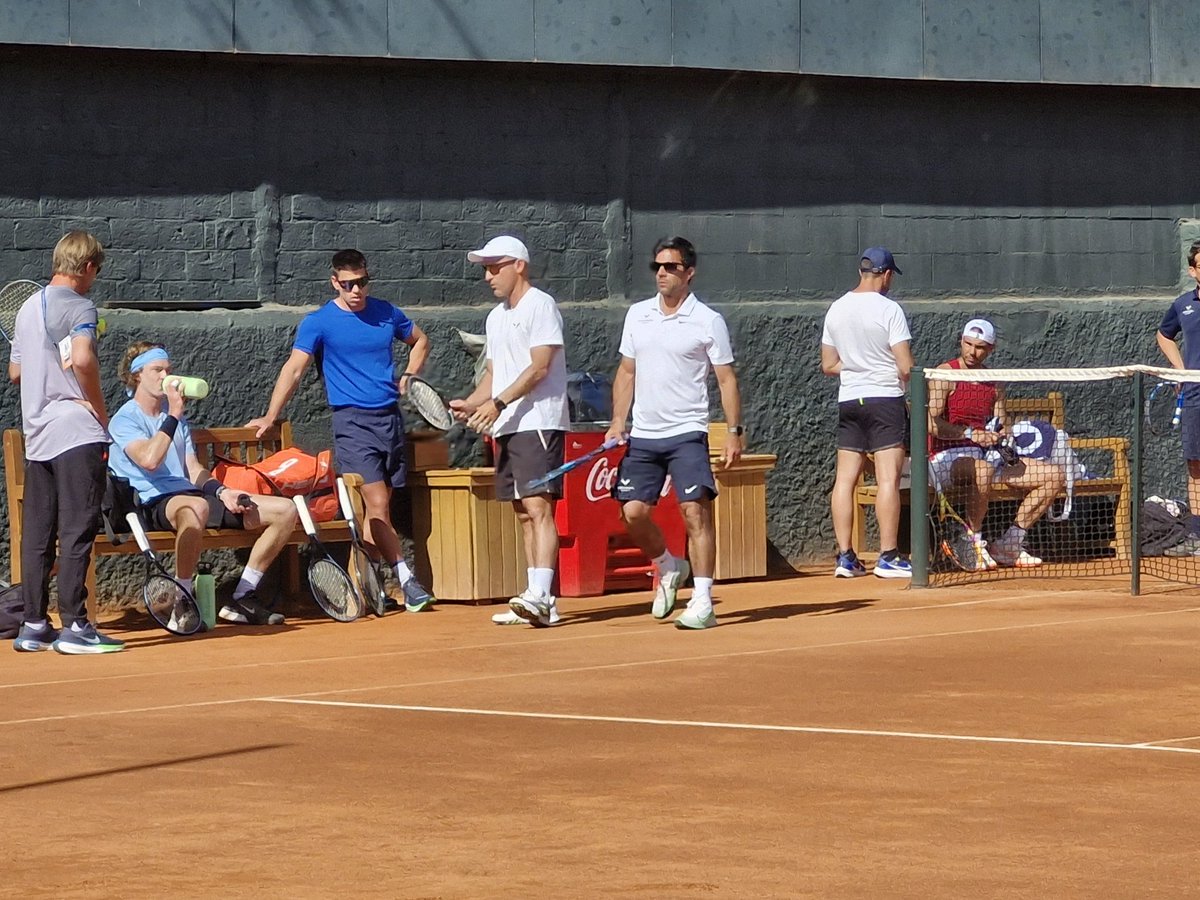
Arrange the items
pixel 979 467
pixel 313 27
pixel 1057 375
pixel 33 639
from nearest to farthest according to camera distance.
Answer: pixel 33 639 → pixel 1057 375 → pixel 313 27 → pixel 979 467

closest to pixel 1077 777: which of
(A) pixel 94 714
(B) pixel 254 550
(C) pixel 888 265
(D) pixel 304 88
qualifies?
(A) pixel 94 714

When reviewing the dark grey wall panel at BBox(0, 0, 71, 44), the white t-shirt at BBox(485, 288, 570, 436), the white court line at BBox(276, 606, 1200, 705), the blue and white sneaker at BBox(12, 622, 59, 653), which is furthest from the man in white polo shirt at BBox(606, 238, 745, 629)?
the dark grey wall panel at BBox(0, 0, 71, 44)

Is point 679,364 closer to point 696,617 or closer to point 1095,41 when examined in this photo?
point 696,617

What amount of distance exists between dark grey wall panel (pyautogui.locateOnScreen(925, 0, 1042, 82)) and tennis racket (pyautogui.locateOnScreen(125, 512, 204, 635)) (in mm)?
6545

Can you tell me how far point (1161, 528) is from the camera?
14031 millimetres

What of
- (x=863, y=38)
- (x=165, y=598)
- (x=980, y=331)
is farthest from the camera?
(x=863, y=38)

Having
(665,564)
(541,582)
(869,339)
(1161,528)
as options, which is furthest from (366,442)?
(1161,528)

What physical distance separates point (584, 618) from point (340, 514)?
154 cm

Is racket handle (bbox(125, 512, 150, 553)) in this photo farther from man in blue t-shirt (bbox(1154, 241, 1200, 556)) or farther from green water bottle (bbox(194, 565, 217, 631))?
man in blue t-shirt (bbox(1154, 241, 1200, 556))

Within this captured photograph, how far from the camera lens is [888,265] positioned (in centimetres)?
1316

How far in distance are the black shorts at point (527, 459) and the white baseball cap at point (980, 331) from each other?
386cm

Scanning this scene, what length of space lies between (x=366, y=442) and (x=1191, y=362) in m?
5.10

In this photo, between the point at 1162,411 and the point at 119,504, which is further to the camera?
the point at 1162,411

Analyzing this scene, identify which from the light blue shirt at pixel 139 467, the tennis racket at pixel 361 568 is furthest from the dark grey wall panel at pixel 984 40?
the light blue shirt at pixel 139 467
